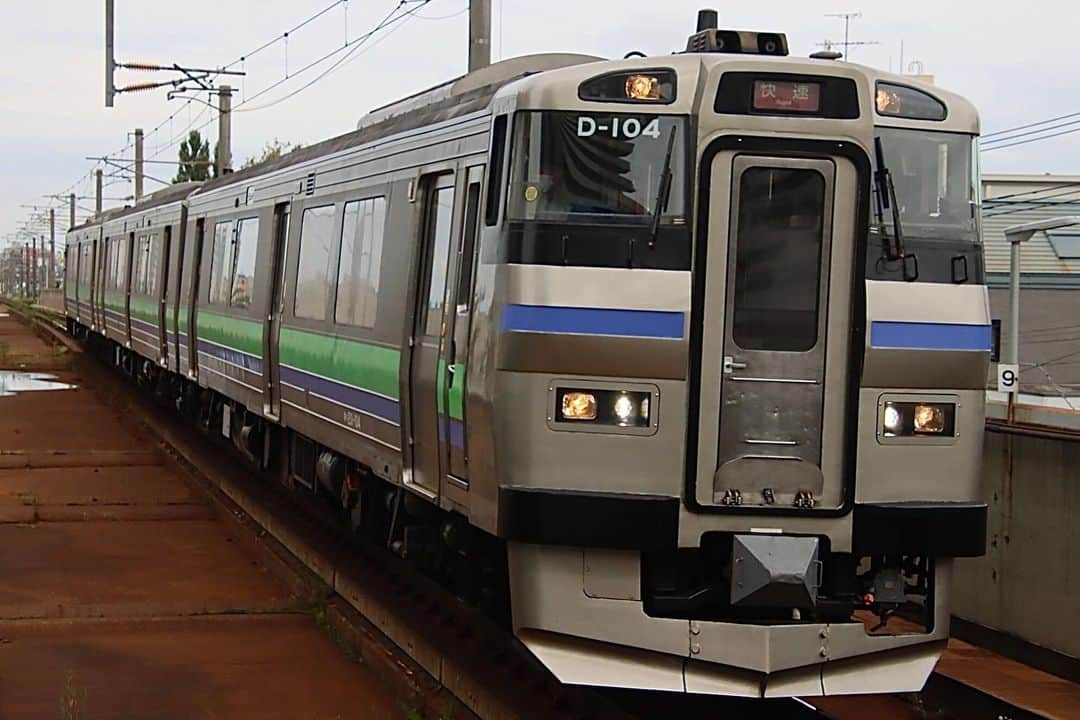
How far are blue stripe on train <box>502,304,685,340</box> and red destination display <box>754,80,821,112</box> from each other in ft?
3.23

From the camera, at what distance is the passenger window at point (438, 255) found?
316 inches

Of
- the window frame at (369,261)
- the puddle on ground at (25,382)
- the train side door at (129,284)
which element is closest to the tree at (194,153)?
the puddle on ground at (25,382)

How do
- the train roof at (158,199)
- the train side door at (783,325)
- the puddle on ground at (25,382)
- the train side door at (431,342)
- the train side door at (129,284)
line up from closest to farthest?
the train side door at (783,325)
the train side door at (431,342)
the train roof at (158,199)
the train side door at (129,284)
the puddle on ground at (25,382)

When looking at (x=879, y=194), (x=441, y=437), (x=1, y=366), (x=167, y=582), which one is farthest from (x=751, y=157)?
(x=1, y=366)

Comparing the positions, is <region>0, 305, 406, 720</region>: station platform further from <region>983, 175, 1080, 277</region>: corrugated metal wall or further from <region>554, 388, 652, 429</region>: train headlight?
<region>983, 175, 1080, 277</region>: corrugated metal wall

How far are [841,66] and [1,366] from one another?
30.5 meters

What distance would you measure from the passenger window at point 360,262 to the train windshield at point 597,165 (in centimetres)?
274

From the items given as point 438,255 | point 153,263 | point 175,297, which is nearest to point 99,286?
point 153,263

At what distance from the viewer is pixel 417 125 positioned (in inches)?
352

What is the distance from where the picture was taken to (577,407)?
261 inches

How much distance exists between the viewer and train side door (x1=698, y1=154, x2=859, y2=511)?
6711 mm

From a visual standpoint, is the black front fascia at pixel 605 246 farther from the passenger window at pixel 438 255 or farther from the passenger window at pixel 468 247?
the passenger window at pixel 438 255

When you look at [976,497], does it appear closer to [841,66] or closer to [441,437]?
[841,66]

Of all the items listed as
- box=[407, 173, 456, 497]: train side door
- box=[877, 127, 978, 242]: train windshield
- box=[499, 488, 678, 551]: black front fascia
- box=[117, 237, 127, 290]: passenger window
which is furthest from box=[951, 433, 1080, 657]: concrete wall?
box=[117, 237, 127, 290]: passenger window
